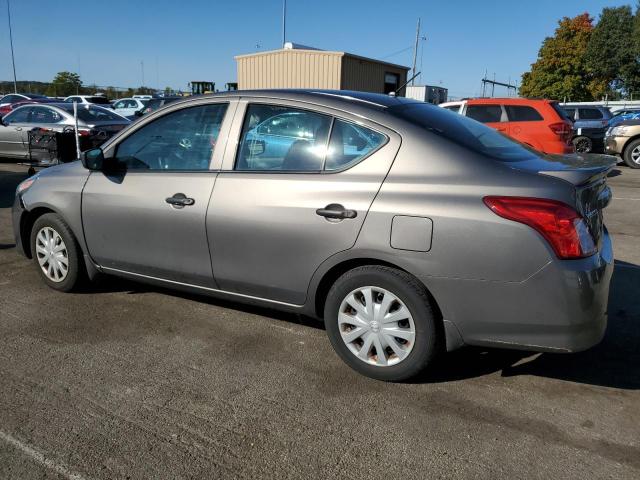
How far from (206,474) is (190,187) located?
1928mm

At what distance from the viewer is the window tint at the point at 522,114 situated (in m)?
11.3

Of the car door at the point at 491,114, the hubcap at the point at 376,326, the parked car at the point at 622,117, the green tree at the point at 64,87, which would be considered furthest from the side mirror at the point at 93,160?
the green tree at the point at 64,87

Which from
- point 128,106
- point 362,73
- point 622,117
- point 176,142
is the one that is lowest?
point 176,142

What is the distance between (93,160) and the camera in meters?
4.07

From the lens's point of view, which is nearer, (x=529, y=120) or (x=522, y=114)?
(x=529, y=120)

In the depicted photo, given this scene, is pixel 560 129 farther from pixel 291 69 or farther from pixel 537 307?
pixel 291 69

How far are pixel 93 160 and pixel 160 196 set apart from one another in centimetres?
71

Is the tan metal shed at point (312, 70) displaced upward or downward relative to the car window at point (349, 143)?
upward

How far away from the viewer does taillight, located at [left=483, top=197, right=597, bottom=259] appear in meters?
2.64

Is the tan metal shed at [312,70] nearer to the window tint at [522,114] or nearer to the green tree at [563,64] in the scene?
the window tint at [522,114]

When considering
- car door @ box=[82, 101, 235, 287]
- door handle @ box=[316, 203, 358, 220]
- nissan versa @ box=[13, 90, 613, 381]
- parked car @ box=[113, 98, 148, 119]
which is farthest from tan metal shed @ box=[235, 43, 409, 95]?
door handle @ box=[316, 203, 358, 220]

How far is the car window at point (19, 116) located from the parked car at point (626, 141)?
14606mm

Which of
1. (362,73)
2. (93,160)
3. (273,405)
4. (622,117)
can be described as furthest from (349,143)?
(622,117)

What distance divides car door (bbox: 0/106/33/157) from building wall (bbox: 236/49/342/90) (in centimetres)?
821
